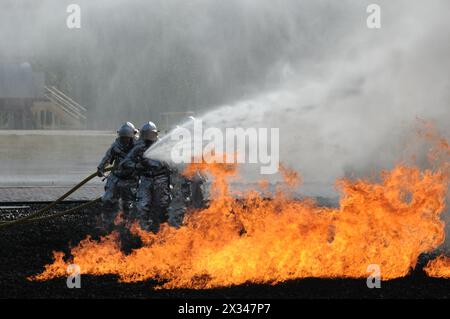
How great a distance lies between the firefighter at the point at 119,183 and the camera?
12.7m

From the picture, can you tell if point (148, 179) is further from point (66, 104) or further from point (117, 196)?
point (66, 104)

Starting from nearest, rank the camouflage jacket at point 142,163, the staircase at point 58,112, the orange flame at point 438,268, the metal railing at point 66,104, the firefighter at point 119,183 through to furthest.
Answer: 1. the orange flame at point 438,268
2. the camouflage jacket at point 142,163
3. the firefighter at point 119,183
4. the metal railing at point 66,104
5. the staircase at point 58,112

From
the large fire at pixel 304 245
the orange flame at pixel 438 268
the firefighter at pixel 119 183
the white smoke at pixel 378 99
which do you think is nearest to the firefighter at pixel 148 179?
the white smoke at pixel 378 99

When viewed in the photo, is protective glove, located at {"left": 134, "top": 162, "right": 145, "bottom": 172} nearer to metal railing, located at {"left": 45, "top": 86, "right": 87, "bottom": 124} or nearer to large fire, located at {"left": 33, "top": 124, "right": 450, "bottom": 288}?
large fire, located at {"left": 33, "top": 124, "right": 450, "bottom": 288}

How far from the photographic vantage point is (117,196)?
1276 cm

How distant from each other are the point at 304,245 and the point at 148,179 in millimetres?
3463

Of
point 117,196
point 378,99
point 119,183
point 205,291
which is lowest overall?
point 205,291

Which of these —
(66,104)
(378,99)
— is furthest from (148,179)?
(66,104)

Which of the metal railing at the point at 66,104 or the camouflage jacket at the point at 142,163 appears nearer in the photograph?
the camouflage jacket at the point at 142,163

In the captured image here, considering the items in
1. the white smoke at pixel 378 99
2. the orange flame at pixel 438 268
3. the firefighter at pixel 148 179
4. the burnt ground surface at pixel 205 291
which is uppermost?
the white smoke at pixel 378 99

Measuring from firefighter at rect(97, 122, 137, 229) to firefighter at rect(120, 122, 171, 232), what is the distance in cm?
56

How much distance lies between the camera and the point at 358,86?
45.1 feet

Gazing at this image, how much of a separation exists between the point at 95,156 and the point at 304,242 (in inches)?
804

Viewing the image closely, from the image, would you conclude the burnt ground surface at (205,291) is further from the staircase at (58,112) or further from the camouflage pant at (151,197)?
the staircase at (58,112)
